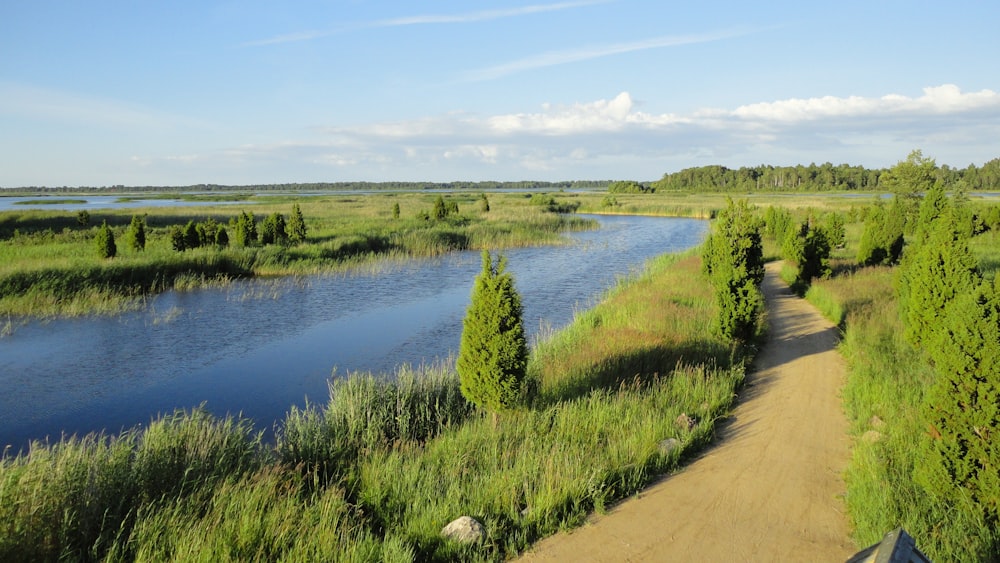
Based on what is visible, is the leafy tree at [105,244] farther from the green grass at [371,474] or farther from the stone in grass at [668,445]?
the stone in grass at [668,445]

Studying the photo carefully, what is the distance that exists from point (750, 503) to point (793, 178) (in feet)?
531

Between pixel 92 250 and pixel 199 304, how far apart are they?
387 inches

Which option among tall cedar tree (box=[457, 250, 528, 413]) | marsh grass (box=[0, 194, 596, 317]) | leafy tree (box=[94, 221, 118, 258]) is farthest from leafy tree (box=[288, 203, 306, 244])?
A: tall cedar tree (box=[457, 250, 528, 413])

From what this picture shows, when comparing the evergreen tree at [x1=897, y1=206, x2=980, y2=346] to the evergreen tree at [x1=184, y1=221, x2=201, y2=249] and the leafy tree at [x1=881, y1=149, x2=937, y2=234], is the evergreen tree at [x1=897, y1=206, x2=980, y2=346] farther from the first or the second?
the leafy tree at [x1=881, y1=149, x2=937, y2=234]

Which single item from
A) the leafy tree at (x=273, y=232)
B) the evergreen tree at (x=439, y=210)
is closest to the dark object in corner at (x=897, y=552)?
the leafy tree at (x=273, y=232)

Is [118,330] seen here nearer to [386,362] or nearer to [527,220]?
[386,362]

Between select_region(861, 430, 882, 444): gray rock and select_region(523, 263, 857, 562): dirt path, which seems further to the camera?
select_region(861, 430, 882, 444): gray rock

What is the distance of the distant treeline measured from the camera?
124500mm

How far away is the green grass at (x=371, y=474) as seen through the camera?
16.1ft

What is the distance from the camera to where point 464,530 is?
5293 mm

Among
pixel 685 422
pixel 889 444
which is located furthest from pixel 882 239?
pixel 685 422

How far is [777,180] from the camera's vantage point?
15175 cm

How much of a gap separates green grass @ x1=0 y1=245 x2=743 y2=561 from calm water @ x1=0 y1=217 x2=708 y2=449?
1.85 meters

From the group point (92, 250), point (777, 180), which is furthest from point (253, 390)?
point (777, 180)
